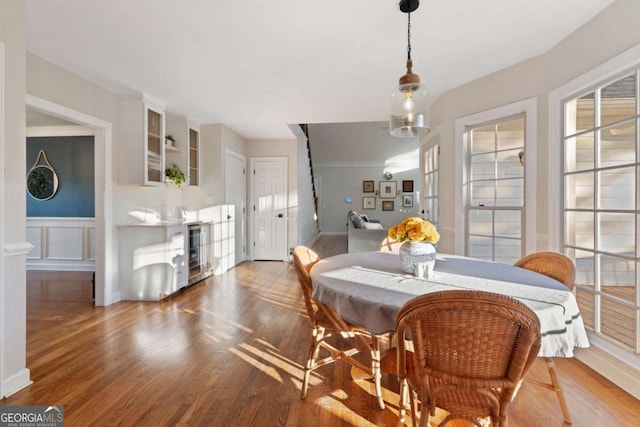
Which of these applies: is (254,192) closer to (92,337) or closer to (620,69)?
(92,337)

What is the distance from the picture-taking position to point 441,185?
12.4 feet

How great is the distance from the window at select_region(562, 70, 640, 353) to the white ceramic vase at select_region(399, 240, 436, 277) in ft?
4.44

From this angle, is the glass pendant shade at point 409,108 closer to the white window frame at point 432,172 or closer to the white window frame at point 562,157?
the white window frame at point 562,157

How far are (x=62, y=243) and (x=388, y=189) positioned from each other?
8776mm

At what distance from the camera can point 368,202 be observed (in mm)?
10781

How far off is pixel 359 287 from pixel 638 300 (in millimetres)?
1806

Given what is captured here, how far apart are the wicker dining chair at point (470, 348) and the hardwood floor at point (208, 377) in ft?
2.18

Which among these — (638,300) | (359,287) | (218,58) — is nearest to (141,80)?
(218,58)

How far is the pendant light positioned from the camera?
194 cm

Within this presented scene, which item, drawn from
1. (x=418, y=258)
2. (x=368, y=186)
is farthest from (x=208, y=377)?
(x=368, y=186)

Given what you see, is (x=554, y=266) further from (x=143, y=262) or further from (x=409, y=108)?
(x=143, y=262)

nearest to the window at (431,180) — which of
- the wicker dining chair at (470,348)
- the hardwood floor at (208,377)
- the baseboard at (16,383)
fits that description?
the hardwood floor at (208,377)

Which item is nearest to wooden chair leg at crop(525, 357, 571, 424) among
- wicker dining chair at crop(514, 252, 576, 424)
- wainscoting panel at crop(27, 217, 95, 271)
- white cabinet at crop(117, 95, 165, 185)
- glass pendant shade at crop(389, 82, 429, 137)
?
wicker dining chair at crop(514, 252, 576, 424)

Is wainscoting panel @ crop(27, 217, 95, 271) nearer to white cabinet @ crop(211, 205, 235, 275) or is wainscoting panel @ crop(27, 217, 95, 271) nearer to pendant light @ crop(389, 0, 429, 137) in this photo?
white cabinet @ crop(211, 205, 235, 275)
